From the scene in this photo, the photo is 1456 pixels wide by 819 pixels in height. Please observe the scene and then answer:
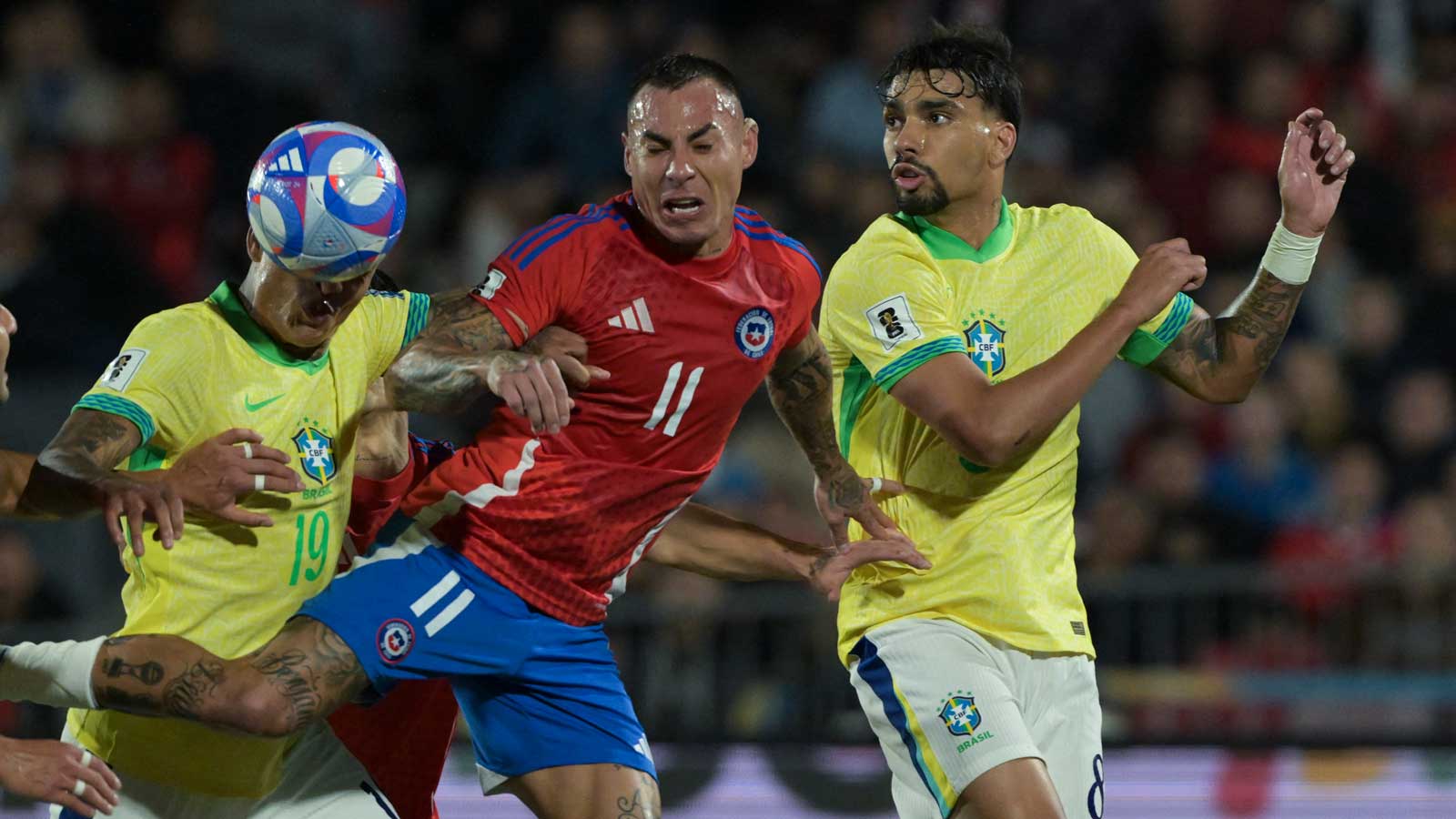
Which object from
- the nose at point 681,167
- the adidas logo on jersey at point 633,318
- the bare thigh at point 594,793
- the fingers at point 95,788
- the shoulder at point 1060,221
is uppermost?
the nose at point 681,167

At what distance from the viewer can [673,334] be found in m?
5.17

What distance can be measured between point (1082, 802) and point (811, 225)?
237 inches

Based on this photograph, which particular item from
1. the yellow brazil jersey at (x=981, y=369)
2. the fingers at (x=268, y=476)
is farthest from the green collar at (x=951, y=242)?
Answer: the fingers at (x=268, y=476)

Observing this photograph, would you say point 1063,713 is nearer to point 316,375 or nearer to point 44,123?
point 316,375

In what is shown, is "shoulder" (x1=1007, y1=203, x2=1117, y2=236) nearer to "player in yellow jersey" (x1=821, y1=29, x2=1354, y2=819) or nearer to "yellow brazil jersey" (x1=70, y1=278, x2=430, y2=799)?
"player in yellow jersey" (x1=821, y1=29, x2=1354, y2=819)

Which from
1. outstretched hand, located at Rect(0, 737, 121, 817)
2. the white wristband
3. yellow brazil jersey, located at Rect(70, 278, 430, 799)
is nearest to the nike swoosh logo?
yellow brazil jersey, located at Rect(70, 278, 430, 799)

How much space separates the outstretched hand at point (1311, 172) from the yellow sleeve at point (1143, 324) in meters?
0.42

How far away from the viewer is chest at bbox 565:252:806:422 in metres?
5.12

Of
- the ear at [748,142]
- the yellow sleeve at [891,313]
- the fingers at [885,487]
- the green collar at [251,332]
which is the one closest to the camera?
the green collar at [251,332]

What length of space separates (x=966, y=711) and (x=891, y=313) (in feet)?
3.54

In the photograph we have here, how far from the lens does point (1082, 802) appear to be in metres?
5.31

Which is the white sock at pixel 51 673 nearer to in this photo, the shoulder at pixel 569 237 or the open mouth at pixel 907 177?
the shoulder at pixel 569 237

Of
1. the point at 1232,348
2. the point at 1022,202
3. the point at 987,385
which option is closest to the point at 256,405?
the point at 987,385

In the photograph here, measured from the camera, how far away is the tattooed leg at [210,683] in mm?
4676
